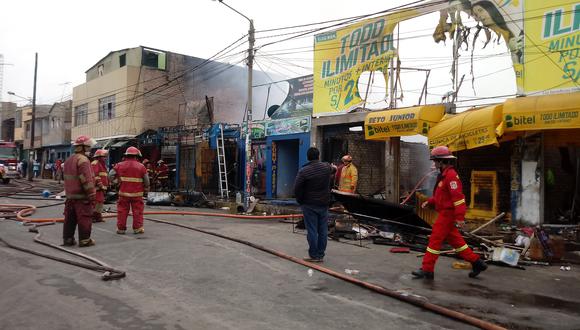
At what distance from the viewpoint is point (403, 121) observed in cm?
1194

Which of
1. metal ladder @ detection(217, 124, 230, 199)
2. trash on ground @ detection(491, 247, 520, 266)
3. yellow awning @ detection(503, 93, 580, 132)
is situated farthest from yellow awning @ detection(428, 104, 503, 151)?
metal ladder @ detection(217, 124, 230, 199)

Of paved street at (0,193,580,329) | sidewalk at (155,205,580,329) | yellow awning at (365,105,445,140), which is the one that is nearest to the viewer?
paved street at (0,193,580,329)

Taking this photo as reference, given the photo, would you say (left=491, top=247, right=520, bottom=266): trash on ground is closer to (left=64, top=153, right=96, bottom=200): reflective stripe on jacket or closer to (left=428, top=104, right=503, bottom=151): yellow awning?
(left=428, top=104, right=503, bottom=151): yellow awning

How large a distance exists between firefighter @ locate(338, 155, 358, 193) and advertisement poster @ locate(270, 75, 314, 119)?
21.0 ft

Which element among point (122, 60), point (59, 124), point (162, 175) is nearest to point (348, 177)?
point (162, 175)

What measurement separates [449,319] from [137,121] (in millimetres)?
28721

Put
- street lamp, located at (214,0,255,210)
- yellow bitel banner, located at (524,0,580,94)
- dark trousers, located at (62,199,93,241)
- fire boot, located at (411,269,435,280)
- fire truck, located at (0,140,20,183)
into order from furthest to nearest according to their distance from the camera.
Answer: fire truck, located at (0,140,20,183), street lamp, located at (214,0,255,210), yellow bitel banner, located at (524,0,580,94), dark trousers, located at (62,199,93,241), fire boot, located at (411,269,435,280)

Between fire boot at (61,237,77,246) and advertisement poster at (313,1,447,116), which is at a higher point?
advertisement poster at (313,1,447,116)

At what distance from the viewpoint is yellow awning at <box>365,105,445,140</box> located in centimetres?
1160

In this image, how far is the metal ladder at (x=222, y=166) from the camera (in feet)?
62.3

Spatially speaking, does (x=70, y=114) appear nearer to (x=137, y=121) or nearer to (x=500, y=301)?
(x=137, y=121)

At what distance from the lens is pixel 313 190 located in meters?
7.06

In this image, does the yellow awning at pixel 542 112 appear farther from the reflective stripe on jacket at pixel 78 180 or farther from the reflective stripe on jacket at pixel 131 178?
the reflective stripe on jacket at pixel 78 180

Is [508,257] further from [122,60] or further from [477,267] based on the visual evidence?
Result: [122,60]
